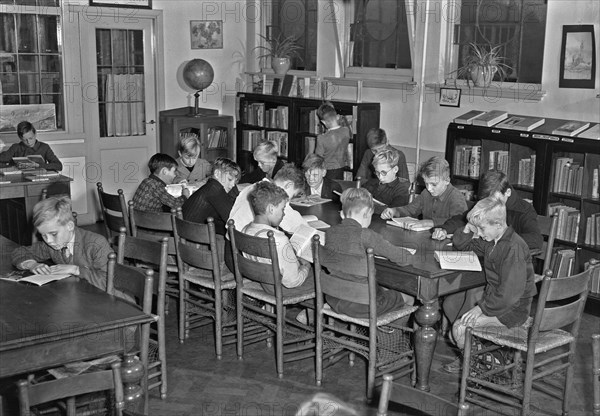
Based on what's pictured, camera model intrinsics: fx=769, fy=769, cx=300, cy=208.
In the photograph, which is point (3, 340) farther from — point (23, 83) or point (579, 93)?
point (23, 83)

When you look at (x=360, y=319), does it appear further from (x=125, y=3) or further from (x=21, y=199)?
(x=125, y=3)

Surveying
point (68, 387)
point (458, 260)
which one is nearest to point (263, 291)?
point (458, 260)

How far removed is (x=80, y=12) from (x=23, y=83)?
3.27ft

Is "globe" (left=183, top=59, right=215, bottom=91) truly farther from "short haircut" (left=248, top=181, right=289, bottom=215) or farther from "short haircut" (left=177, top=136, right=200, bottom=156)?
"short haircut" (left=248, top=181, right=289, bottom=215)

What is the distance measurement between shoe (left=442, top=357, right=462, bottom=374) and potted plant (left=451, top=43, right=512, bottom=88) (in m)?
2.98

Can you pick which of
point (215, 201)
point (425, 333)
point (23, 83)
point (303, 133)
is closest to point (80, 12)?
point (23, 83)

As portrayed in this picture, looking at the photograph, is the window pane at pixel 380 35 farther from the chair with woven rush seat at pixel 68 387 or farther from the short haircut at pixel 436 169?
the chair with woven rush seat at pixel 68 387

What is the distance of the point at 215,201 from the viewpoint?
5.35 m

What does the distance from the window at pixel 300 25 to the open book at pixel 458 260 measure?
5.04m

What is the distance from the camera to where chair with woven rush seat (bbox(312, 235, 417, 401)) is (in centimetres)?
408

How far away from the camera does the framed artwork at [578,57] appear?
609 cm

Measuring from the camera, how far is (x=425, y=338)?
4250 mm

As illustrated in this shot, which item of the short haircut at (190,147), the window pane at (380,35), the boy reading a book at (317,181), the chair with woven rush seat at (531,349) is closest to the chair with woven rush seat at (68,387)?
the chair with woven rush seat at (531,349)

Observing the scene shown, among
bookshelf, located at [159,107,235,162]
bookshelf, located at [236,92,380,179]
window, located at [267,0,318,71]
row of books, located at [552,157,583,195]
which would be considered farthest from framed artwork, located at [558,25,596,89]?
bookshelf, located at [159,107,235,162]
